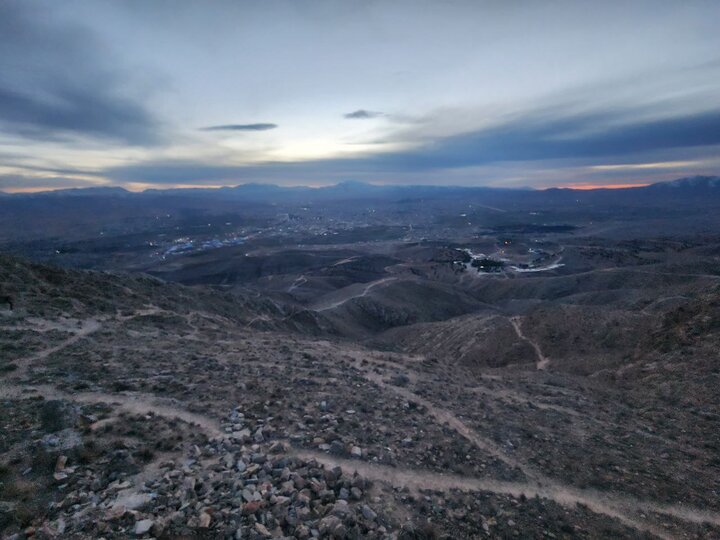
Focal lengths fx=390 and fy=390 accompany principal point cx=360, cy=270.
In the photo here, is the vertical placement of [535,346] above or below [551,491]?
below

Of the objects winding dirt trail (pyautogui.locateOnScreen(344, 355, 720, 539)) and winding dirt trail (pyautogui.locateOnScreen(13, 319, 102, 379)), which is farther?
winding dirt trail (pyautogui.locateOnScreen(13, 319, 102, 379))

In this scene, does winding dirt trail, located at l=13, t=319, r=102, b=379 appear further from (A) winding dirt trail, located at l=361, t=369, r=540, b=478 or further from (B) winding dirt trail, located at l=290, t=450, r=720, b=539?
(A) winding dirt trail, located at l=361, t=369, r=540, b=478

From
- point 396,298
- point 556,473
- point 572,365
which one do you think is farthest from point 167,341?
point 396,298

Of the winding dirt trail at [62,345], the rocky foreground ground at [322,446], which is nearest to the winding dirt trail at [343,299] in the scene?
the winding dirt trail at [62,345]

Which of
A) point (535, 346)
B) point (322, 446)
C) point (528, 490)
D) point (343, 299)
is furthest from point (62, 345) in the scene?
point (343, 299)

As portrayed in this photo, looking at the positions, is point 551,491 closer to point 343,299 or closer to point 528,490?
point 528,490

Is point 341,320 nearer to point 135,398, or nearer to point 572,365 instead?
point 572,365

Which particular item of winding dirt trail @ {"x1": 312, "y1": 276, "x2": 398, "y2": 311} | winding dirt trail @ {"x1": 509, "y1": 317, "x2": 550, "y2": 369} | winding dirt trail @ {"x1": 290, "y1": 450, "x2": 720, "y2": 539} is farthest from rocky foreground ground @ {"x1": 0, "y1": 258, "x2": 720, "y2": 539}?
winding dirt trail @ {"x1": 312, "y1": 276, "x2": 398, "y2": 311}

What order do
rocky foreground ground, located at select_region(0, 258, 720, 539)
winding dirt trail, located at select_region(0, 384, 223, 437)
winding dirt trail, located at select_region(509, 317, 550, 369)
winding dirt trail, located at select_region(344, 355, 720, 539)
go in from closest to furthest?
1. rocky foreground ground, located at select_region(0, 258, 720, 539)
2. winding dirt trail, located at select_region(344, 355, 720, 539)
3. winding dirt trail, located at select_region(0, 384, 223, 437)
4. winding dirt trail, located at select_region(509, 317, 550, 369)
